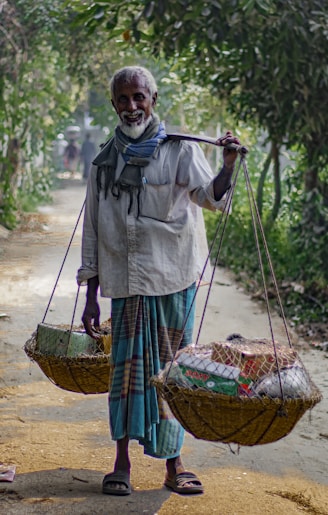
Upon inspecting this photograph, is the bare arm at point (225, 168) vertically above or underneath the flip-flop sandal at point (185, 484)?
above

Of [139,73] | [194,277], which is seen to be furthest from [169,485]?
[139,73]

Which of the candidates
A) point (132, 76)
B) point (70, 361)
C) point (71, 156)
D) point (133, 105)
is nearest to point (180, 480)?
point (70, 361)

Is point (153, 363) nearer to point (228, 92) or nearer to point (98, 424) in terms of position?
point (98, 424)

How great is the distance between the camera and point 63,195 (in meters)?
22.6

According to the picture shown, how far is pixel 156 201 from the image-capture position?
379 cm

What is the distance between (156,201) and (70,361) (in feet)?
2.60

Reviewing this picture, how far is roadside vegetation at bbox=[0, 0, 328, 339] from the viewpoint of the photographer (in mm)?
7637

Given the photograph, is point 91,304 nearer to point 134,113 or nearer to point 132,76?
point 134,113

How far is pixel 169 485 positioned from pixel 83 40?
11883 mm

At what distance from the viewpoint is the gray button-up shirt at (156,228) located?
3777 mm

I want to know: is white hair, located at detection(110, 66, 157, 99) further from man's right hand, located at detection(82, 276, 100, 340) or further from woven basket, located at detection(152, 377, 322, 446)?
woven basket, located at detection(152, 377, 322, 446)

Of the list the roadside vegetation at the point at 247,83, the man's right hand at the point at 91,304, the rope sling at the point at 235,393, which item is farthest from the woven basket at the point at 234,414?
the roadside vegetation at the point at 247,83

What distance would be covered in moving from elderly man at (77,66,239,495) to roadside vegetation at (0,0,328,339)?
131 inches

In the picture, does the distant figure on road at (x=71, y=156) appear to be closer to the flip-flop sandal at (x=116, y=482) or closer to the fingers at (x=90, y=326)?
the fingers at (x=90, y=326)
